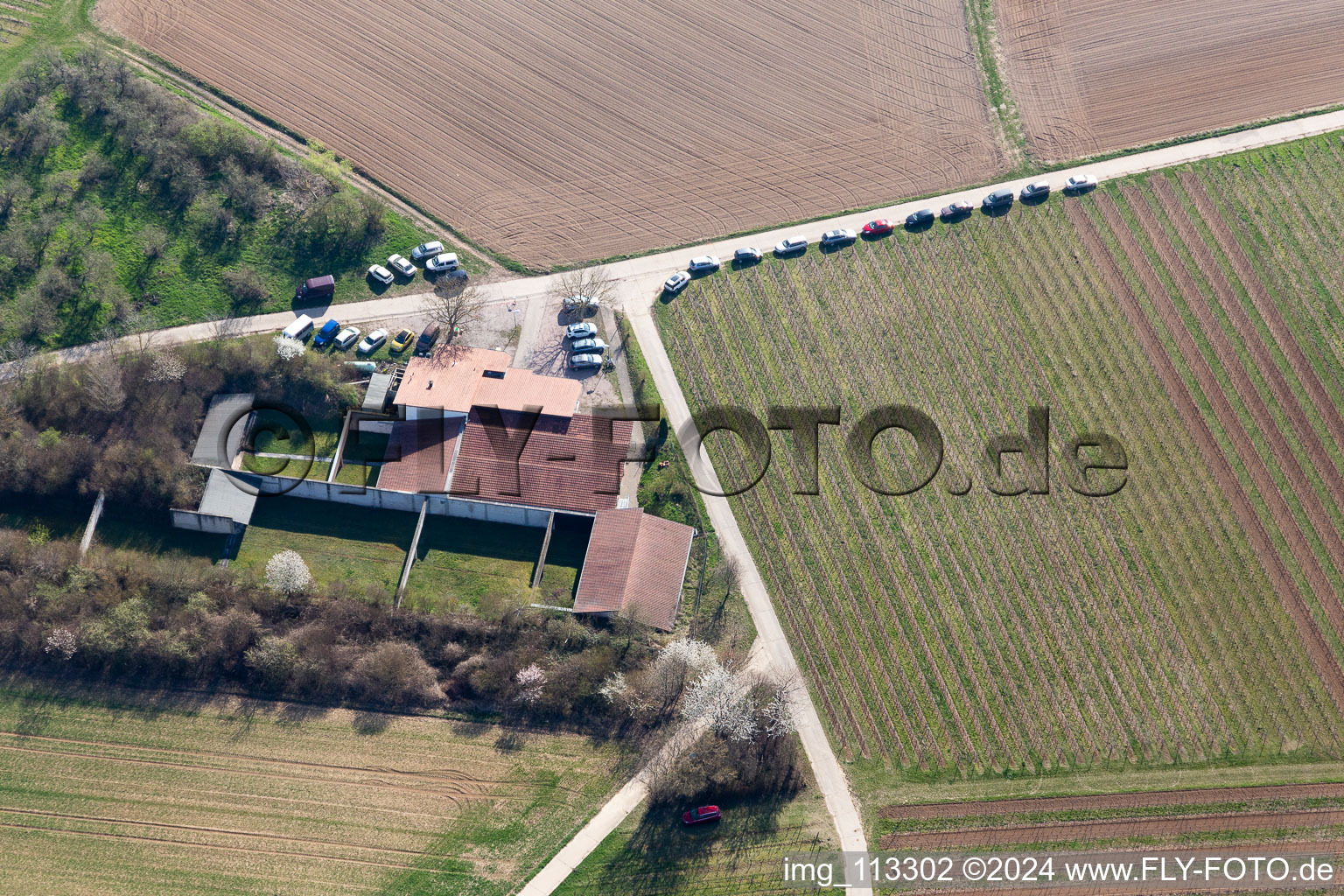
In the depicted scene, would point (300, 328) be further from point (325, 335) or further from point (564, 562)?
→ point (564, 562)

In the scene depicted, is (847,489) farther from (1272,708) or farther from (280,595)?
(280,595)

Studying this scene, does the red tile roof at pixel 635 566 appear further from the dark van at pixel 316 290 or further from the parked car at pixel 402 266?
the dark van at pixel 316 290

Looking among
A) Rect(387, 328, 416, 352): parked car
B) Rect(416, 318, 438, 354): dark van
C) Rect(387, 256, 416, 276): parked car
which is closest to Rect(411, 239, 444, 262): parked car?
Rect(387, 256, 416, 276): parked car

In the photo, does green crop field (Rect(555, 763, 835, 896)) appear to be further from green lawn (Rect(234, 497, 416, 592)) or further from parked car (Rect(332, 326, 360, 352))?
parked car (Rect(332, 326, 360, 352))

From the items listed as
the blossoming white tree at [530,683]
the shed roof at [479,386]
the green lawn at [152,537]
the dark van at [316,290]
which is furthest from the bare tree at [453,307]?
the blossoming white tree at [530,683]

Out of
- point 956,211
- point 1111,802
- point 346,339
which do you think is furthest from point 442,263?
point 1111,802

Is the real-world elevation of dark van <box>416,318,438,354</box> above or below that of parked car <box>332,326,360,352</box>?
above
